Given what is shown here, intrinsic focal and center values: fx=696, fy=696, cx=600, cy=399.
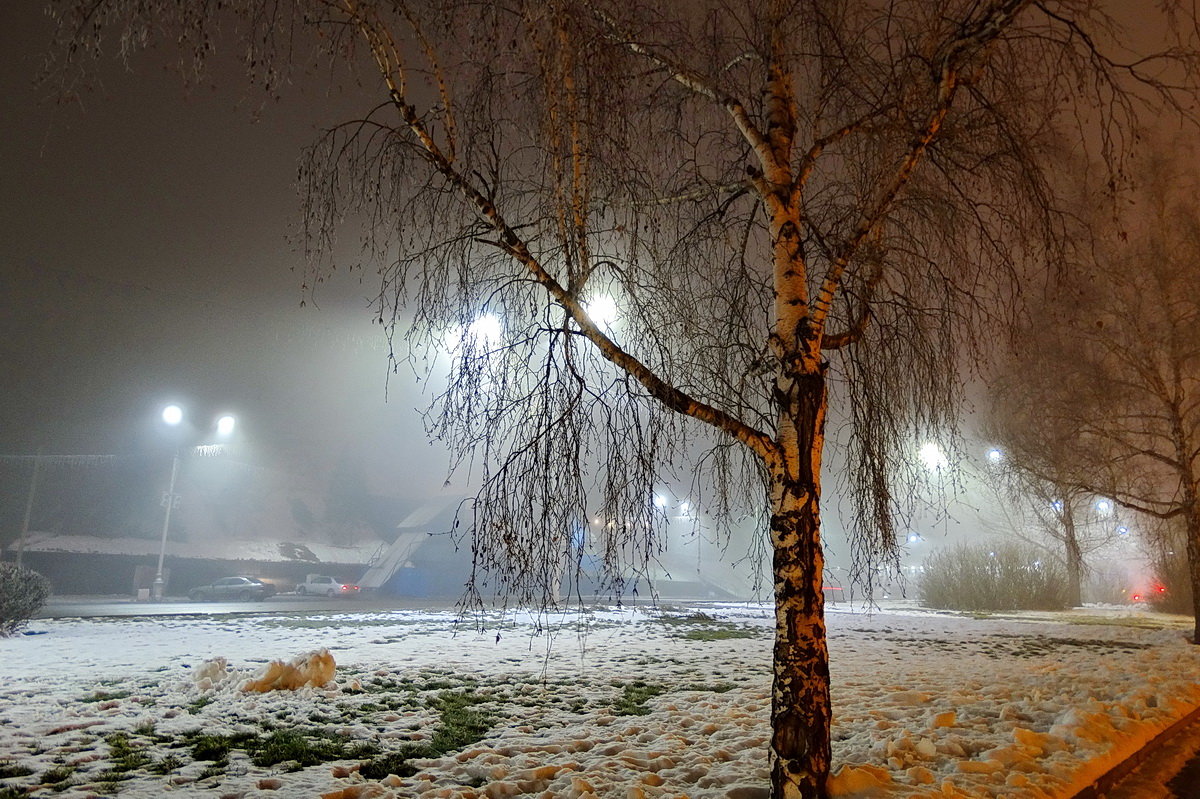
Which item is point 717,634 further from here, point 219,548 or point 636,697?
point 219,548

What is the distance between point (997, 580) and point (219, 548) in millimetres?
40755

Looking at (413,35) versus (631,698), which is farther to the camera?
(631,698)

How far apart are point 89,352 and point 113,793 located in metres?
44.4

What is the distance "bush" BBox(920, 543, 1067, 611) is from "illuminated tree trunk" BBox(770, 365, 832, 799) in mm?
28519

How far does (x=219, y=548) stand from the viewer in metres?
41.1

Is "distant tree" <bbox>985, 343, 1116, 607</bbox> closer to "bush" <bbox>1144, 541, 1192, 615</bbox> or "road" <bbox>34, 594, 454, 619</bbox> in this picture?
"bush" <bbox>1144, 541, 1192, 615</bbox>

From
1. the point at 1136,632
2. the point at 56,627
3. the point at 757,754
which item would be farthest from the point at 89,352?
the point at 1136,632

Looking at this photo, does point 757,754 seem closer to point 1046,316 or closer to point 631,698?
point 631,698

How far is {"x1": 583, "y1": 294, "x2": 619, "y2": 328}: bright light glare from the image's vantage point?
5.19m

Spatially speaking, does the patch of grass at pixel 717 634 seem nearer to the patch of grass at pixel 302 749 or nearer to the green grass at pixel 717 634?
the green grass at pixel 717 634

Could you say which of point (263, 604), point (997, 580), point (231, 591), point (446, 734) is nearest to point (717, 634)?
point (446, 734)

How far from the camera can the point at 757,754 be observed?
17.1 ft

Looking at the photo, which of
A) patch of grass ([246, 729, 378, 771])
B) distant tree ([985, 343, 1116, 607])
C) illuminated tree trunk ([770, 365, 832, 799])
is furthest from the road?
illuminated tree trunk ([770, 365, 832, 799])

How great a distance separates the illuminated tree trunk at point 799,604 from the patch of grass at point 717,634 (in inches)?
443
